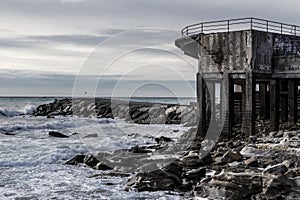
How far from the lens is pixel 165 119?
140ft

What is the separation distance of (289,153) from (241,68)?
18.6 ft

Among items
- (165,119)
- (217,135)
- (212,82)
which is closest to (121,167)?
(217,135)

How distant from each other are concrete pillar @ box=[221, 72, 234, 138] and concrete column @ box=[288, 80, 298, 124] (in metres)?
3.14

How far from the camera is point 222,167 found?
1395cm

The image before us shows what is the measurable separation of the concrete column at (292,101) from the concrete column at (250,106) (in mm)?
2781

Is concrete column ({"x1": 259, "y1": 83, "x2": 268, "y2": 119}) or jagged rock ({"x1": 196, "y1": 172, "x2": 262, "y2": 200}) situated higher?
concrete column ({"x1": 259, "y1": 83, "x2": 268, "y2": 119})

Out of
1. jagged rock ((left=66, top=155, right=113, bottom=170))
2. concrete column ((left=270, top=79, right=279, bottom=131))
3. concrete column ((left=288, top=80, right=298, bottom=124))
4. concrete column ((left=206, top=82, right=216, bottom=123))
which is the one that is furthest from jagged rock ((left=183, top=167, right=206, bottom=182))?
concrete column ((left=206, top=82, right=216, bottom=123))

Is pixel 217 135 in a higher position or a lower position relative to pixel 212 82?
lower

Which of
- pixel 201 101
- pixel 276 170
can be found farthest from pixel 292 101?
pixel 276 170

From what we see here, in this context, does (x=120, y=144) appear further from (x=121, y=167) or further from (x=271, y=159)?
(x=271, y=159)

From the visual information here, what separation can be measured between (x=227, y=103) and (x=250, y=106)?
4.08 ft

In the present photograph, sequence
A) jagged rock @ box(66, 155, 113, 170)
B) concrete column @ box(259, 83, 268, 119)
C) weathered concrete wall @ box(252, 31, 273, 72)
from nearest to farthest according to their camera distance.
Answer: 1. jagged rock @ box(66, 155, 113, 170)
2. weathered concrete wall @ box(252, 31, 273, 72)
3. concrete column @ box(259, 83, 268, 119)

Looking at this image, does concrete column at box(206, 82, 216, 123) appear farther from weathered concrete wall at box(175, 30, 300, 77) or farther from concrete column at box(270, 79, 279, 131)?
concrete column at box(270, 79, 279, 131)

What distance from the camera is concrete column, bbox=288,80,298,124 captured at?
21.0 m
